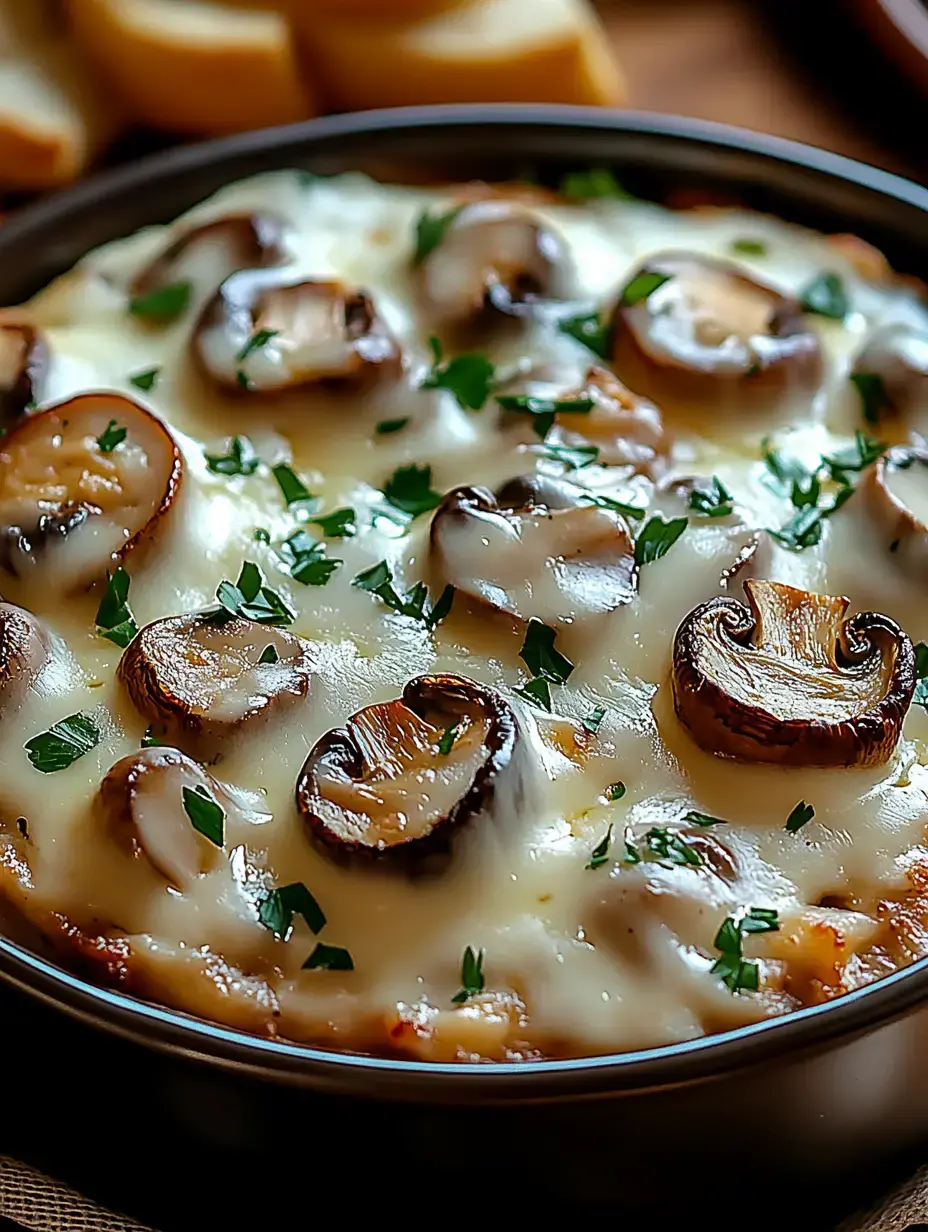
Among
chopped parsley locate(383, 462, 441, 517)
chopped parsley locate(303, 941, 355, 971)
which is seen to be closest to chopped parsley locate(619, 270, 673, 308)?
chopped parsley locate(383, 462, 441, 517)

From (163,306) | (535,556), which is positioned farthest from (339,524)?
(163,306)

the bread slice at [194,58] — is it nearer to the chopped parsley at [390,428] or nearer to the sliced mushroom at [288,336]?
the sliced mushroom at [288,336]

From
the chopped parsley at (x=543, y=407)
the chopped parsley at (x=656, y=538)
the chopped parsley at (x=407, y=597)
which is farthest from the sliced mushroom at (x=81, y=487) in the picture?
the chopped parsley at (x=656, y=538)

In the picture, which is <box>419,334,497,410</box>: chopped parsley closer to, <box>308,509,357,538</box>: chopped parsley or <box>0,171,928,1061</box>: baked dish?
<box>0,171,928,1061</box>: baked dish

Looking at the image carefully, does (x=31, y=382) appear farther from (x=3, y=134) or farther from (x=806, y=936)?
(x=806, y=936)

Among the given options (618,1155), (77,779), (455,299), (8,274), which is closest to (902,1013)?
(618,1155)

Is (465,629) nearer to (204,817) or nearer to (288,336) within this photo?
(204,817)
